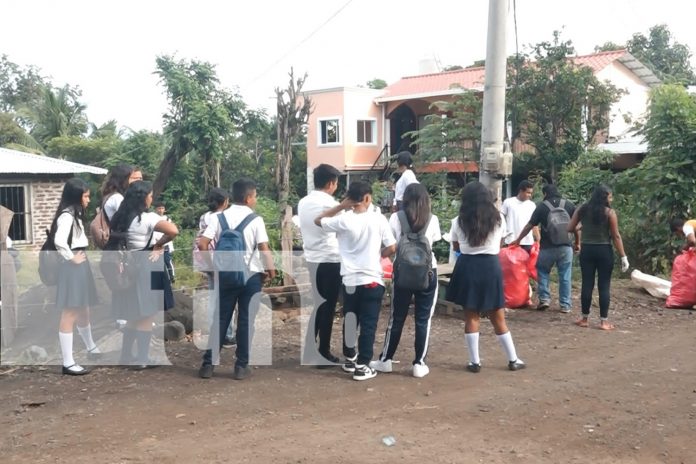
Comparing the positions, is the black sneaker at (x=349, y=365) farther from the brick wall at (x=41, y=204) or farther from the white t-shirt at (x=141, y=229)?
the brick wall at (x=41, y=204)

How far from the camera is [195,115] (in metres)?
21.3

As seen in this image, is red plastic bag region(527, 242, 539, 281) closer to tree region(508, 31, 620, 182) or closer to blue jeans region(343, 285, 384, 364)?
blue jeans region(343, 285, 384, 364)

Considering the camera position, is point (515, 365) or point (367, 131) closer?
point (515, 365)

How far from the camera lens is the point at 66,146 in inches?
1107

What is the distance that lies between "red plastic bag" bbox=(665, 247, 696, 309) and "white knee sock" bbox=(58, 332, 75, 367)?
6.94 m

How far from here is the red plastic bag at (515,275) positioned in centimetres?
812

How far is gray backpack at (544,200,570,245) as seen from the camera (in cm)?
806

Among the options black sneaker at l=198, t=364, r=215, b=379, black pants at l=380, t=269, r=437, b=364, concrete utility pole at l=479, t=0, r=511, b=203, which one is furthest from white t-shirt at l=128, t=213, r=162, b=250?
concrete utility pole at l=479, t=0, r=511, b=203

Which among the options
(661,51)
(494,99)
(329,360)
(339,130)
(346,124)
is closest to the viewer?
(329,360)

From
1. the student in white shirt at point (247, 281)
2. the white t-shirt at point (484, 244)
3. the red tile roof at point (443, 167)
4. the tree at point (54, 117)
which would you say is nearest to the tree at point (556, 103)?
the red tile roof at point (443, 167)

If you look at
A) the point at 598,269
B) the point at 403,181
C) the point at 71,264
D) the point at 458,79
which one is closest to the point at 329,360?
the point at 71,264

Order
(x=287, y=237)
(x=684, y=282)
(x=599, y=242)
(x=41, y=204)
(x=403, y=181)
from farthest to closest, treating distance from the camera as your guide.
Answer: (x=41, y=204)
(x=287, y=237)
(x=684, y=282)
(x=403, y=181)
(x=599, y=242)

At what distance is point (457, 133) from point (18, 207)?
43.3 ft

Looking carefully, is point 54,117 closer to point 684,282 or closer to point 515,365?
point 684,282
